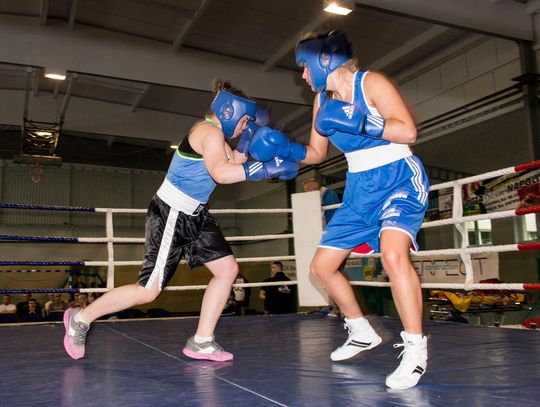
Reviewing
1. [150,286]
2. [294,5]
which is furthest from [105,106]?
[150,286]

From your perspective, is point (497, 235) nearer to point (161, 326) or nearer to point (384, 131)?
point (161, 326)

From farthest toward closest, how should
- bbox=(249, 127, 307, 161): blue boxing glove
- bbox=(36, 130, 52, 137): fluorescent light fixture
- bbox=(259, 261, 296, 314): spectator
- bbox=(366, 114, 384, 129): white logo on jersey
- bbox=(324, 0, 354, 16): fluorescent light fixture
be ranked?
bbox=(36, 130, 52, 137): fluorescent light fixture → bbox=(259, 261, 296, 314): spectator → bbox=(324, 0, 354, 16): fluorescent light fixture → bbox=(249, 127, 307, 161): blue boxing glove → bbox=(366, 114, 384, 129): white logo on jersey

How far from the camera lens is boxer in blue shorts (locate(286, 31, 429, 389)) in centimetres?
170

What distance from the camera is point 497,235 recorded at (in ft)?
21.9

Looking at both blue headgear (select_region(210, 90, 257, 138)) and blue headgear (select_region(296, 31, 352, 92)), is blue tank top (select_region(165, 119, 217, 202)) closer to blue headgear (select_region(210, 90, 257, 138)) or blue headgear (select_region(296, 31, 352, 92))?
blue headgear (select_region(210, 90, 257, 138))

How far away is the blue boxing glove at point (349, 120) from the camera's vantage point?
1690 mm

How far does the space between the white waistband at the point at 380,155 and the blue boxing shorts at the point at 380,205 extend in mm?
15

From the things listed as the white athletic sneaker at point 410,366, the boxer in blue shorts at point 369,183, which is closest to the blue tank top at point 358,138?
the boxer in blue shorts at point 369,183

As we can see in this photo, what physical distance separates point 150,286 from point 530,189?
16.0ft

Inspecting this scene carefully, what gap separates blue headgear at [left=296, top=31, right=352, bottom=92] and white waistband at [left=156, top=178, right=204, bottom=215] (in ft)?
2.43

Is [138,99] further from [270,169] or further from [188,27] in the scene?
[270,169]

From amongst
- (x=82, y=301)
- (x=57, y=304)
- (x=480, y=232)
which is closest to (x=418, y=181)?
(x=480, y=232)

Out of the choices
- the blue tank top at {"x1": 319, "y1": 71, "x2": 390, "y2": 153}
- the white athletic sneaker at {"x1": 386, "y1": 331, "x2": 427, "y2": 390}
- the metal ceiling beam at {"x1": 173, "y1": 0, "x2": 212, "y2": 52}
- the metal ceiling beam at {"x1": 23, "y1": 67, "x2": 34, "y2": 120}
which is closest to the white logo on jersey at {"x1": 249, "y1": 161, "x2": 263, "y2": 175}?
the blue tank top at {"x1": 319, "y1": 71, "x2": 390, "y2": 153}

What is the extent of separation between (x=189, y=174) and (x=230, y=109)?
1.08 ft
